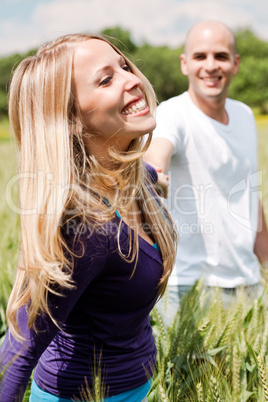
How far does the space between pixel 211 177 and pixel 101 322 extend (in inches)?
44.4

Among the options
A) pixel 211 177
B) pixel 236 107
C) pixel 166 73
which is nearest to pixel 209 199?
pixel 211 177

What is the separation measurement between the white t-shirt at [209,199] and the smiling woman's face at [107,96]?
0.81m

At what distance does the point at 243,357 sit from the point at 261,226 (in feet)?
3.02

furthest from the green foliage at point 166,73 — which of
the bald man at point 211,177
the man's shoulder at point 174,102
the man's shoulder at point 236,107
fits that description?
the man's shoulder at point 174,102

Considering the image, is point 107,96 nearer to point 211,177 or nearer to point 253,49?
point 211,177

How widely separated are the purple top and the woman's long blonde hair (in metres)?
0.03

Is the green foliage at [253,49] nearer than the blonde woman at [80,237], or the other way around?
the blonde woman at [80,237]

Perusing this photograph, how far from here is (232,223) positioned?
203cm

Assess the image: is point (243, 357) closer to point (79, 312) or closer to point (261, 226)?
point (79, 312)

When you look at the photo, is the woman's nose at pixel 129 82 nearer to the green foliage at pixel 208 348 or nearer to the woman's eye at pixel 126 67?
the woman's eye at pixel 126 67

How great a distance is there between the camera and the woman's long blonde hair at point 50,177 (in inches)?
35.6

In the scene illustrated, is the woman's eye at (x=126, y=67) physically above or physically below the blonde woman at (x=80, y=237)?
above

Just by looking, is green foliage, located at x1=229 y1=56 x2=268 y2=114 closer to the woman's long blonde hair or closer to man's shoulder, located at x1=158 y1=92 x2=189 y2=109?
man's shoulder, located at x1=158 y1=92 x2=189 y2=109

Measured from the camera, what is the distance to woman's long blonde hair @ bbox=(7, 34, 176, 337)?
0.90 m
